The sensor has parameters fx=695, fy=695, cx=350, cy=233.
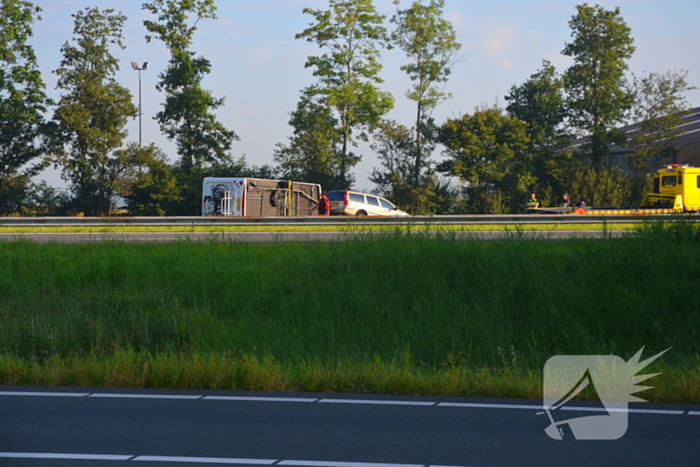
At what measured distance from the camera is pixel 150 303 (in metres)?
12.5

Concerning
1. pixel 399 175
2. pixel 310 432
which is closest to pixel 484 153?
pixel 399 175

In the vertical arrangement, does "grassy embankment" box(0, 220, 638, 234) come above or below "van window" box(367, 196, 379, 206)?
below

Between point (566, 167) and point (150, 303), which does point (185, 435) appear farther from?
point (566, 167)

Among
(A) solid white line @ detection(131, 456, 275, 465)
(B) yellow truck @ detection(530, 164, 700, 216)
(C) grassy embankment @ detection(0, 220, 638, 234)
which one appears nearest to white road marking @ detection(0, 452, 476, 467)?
(A) solid white line @ detection(131, 456, 275, 465)

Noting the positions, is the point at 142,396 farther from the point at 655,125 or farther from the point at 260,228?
the point at 655,125

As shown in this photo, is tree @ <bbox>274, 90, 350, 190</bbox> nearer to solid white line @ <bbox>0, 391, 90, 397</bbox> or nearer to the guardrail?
the guardrail

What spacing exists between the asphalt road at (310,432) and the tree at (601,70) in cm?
4318

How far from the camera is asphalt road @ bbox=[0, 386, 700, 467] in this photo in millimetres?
5246

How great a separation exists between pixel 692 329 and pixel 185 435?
331 inches

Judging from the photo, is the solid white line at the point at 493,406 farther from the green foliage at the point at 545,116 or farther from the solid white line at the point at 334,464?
the green foliage at the point at 545,116

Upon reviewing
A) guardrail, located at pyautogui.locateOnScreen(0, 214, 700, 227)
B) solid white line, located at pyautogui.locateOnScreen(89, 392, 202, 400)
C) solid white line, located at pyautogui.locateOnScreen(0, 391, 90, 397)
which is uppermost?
guardrail, located at pyautogui.locateOnScreen(0, 214, 700, 227)

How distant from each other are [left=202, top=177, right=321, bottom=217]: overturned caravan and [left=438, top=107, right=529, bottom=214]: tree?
14.6 metres

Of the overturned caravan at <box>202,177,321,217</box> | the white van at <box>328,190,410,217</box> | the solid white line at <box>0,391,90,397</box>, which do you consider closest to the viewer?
the solid white line at <box>0,391,90,397</box>

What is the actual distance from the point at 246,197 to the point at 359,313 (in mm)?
21570
